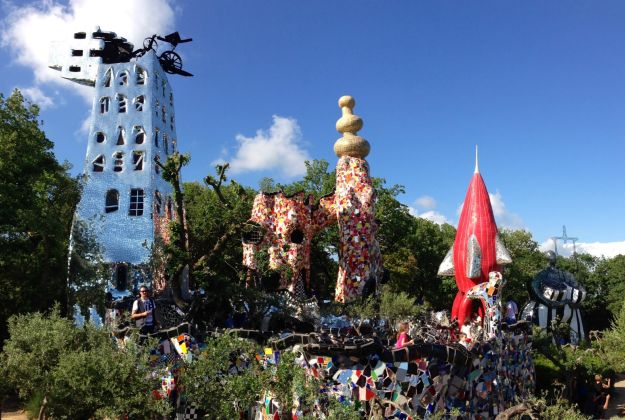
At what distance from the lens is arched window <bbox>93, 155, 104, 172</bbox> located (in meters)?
15.7

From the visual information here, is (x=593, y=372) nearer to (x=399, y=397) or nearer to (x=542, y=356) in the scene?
(x=542, y=356)

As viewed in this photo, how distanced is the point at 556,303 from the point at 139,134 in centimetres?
1501

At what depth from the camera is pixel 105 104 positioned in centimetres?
1638

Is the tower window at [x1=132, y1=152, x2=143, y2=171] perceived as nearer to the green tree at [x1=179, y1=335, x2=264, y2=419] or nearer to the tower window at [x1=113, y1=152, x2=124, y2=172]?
the tower window at [x1=113, y1=152, x2=124, y2=172]

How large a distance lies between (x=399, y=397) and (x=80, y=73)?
14161mm

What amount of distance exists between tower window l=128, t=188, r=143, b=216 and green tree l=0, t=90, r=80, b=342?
6.00 ft

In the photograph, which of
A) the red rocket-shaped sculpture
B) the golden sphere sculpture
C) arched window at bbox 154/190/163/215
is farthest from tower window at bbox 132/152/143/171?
the red rocket-shaped sculpture

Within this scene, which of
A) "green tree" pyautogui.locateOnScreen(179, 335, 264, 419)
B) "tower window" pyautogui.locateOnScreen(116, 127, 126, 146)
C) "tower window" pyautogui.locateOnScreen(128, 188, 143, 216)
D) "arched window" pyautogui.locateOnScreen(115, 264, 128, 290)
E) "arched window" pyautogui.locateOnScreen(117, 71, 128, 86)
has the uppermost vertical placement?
"arched window" pyautogui.locateOnScreen(117, 71, 128, 86)

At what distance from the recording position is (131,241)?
1502 centimetres

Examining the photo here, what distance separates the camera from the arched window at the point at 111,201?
15.4m

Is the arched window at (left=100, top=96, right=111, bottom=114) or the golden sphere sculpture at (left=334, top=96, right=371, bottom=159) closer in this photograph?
the golden sphere sculpture at (left=334, top=96, right=371, bottom=159)

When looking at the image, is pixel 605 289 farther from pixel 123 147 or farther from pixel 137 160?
pixel 123 147

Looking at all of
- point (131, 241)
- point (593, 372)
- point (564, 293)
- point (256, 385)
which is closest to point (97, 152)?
point (131, 241)

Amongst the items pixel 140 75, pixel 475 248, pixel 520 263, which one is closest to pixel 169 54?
pixel 140 75
